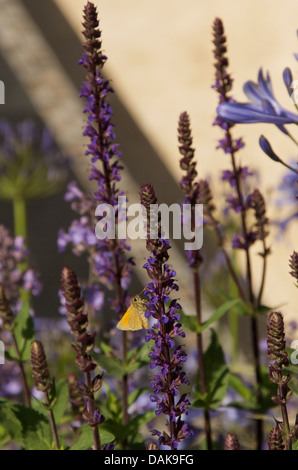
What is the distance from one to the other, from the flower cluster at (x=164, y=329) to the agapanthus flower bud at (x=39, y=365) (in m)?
0.08

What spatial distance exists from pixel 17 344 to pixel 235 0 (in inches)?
97.6

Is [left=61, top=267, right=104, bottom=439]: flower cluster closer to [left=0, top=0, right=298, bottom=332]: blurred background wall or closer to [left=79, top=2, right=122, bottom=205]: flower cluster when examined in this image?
[left=79, top=2, right=122, bottom=205]: flower cluster

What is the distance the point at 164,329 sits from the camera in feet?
1.72

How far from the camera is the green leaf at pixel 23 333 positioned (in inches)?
28.8

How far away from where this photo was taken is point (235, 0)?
2930 mm

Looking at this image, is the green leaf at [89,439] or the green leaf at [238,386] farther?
the green leaf at [238,386]

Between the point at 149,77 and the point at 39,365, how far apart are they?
9.13 ft

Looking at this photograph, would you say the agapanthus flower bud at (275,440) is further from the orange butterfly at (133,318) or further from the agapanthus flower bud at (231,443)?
the orange butterfly at (133,318)

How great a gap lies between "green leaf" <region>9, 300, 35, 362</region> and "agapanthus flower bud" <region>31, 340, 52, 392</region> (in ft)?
0.53

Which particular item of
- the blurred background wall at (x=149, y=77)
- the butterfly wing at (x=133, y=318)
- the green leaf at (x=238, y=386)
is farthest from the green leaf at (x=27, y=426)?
the blurred background wall at (x=149, y=77)

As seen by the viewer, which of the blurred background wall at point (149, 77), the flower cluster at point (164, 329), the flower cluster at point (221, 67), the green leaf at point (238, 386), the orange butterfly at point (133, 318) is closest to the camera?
the flower cluster at point (164, 329)

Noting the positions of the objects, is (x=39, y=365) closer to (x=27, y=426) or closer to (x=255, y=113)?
(x=27, y=426)

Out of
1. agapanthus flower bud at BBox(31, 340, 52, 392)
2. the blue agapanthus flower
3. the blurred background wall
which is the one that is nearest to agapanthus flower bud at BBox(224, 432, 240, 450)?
agapanthus flower bud at BBox(31, 340, 52, 392)

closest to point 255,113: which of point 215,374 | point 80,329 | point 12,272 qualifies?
point 80,329
